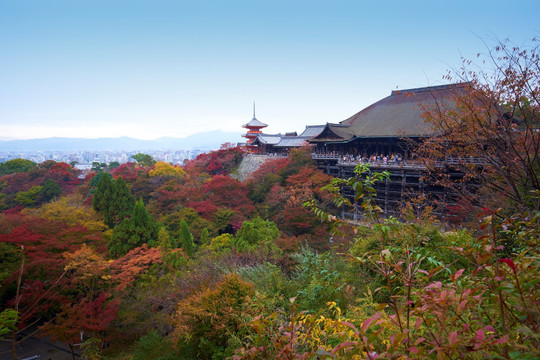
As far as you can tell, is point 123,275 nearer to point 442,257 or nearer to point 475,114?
point 442,257

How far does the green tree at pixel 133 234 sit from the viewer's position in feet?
38.1

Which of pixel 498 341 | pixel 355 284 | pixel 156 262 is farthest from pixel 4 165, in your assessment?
→ pixel 498 341

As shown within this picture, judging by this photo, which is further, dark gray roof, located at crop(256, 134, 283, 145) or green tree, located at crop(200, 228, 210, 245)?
dark gray roof, located at crop(256, 134, 283, 145)

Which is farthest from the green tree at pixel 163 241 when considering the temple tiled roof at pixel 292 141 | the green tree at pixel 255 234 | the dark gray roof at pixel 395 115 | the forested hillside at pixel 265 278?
the temple tiled roof at pixel 292 141

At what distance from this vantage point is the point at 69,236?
10.4m

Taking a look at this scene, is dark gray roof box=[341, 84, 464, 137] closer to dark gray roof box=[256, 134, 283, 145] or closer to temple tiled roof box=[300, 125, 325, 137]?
temple tiled roof box=[300, 125, 325, 137]

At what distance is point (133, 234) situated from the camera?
11.9 meters

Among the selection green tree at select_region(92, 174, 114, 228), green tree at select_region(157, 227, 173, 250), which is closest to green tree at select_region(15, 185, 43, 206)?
green tree at select_region(92, 174, 114, 228)

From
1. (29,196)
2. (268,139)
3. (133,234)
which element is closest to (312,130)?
(268,139)

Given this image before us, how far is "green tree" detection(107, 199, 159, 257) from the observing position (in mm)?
11625

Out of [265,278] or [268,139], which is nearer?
[265,278]

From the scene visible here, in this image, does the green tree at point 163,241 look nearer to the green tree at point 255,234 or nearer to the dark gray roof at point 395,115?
the green tree at point 255,234

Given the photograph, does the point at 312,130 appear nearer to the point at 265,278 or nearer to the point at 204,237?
the point at 204,237

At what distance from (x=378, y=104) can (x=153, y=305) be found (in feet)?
53.9
